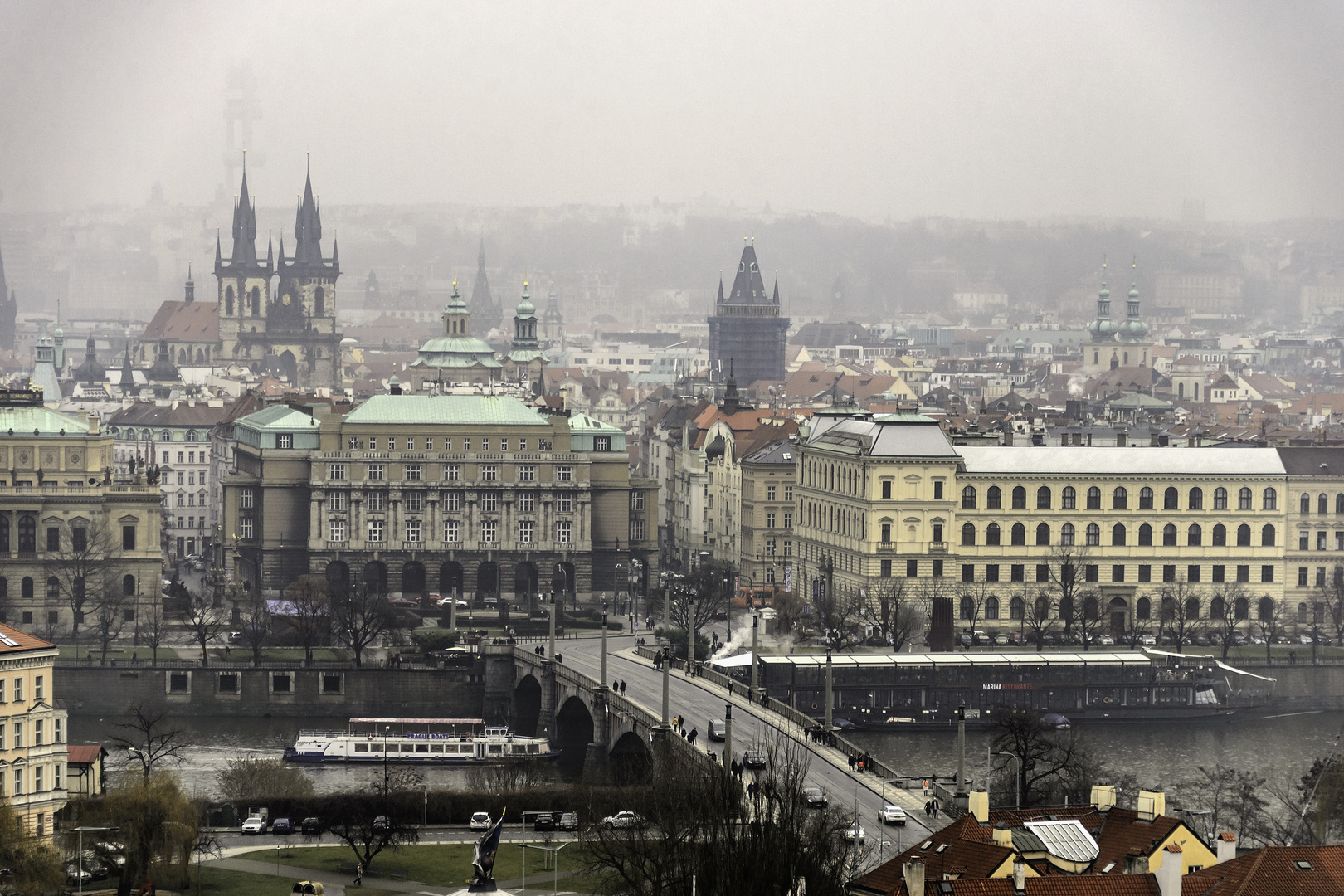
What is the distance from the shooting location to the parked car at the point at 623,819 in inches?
2516

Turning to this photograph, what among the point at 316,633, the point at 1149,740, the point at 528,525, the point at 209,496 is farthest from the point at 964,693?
the point at 209,496

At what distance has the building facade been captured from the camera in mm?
125375

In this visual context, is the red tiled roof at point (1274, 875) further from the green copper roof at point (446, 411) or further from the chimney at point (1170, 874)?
the green copper roof at point (446, 411)

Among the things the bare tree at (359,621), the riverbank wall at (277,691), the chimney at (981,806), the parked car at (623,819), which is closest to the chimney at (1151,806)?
the chimney at (981,806)

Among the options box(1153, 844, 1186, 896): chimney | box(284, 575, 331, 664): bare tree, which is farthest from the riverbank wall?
box(1153, 844, 1186, 896): chimney

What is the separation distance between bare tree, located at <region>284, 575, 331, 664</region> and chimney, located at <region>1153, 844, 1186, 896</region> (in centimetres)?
5950

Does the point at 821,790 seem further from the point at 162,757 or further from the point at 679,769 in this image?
the point at 162,757

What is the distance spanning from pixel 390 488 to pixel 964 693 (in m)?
36.1

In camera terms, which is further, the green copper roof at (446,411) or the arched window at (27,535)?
the green copper roof at (446,411)

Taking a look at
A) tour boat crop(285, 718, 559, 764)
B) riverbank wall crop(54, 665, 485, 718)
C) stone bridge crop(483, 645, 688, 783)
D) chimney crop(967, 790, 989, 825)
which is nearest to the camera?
chimney crop(967, 790, 989, 825)

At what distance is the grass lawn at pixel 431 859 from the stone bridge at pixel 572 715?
5.48 metres

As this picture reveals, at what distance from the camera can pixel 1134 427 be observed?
5507 inches

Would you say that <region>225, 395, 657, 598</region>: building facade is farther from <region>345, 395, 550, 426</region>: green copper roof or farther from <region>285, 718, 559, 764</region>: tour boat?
<region>285, 718, 559, 764</region>: tour boat

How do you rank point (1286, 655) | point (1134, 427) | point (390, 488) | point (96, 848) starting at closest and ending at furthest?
1. point (96, 848)
2. point (1286, 655)
3. point (390, 488)
4. point (1134, 427)
